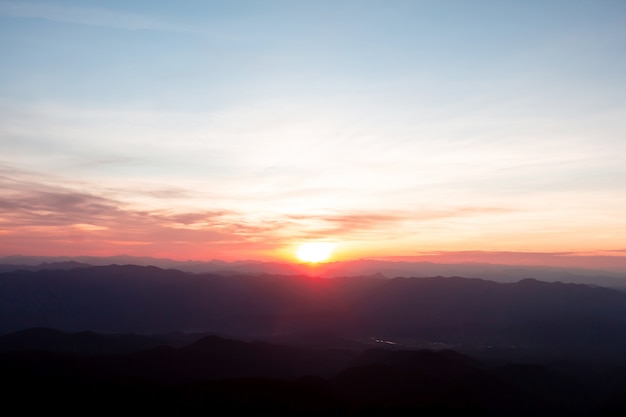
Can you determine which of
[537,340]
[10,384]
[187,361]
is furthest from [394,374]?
[537,340]

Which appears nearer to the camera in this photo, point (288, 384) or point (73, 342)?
point (288, 384)

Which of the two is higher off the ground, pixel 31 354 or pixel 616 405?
pixel 31 354

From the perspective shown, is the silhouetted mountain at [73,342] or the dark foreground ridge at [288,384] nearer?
the dark foreground ridge at [288,384]

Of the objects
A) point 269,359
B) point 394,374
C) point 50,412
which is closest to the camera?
point 50,412

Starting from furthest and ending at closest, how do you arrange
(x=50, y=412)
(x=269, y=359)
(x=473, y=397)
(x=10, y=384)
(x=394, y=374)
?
(x=269, y=359)
(x=394, y=374)
(x=473, y=397)
(x=10, y=384)
(x=50, y=412)

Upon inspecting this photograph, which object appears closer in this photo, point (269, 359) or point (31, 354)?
point (31, 354)

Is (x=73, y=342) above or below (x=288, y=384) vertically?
below

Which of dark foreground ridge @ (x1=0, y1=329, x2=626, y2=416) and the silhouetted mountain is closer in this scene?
dark foreground ridge @ (x1=0, y1=329, x2=626, y2=416)

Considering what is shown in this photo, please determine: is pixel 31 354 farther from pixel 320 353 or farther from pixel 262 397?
pixel 320 353
